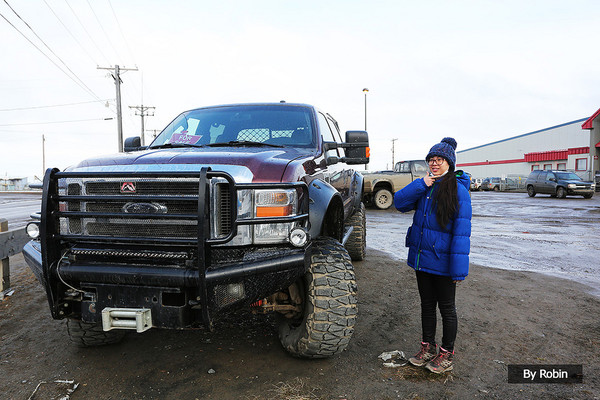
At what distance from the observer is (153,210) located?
250 cm

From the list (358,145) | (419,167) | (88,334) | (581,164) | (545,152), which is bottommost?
(88,334)

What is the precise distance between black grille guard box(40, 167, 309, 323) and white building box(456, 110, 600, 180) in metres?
36.3

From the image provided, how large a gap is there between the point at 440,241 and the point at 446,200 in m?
0.31

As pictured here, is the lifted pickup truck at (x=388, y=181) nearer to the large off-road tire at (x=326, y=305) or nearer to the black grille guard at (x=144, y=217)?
the large off-road tire at (x=326, y=305)

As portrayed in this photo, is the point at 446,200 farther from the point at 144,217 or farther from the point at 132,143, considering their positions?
the point at 132,143

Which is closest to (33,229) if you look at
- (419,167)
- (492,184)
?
(419,167)

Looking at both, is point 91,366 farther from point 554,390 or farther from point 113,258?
point 554,390

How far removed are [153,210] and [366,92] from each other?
26.3m

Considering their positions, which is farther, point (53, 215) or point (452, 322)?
point (452, 322)

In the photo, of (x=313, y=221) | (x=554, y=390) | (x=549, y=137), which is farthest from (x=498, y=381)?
(x=549, y=137)

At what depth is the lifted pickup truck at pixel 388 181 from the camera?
1548 centimetres

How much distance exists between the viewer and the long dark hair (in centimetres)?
285

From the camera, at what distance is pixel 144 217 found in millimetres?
2408

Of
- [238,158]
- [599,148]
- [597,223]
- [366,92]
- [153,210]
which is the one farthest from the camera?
[599,148]
